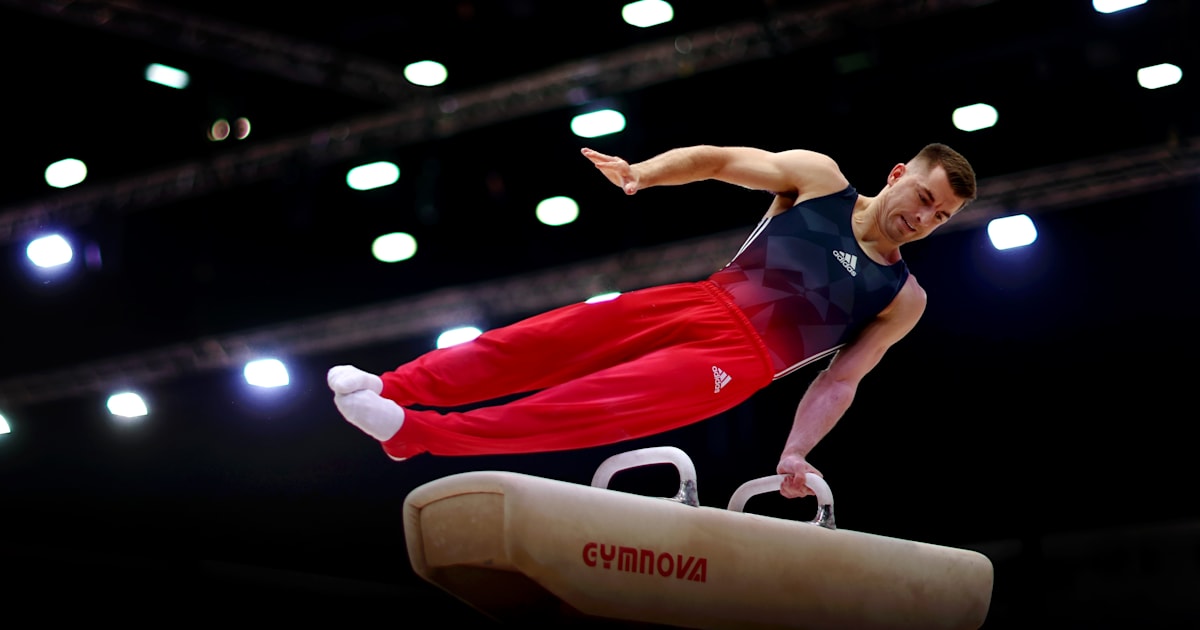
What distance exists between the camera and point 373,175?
7.43 m

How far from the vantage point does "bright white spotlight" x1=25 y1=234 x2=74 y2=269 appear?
7832 mm

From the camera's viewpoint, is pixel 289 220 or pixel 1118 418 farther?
pixel 289 220

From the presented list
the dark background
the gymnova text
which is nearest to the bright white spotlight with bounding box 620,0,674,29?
the dark background

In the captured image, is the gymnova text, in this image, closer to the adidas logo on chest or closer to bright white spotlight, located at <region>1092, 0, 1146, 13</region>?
the adidas logo on chest

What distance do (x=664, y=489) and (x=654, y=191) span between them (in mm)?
1982

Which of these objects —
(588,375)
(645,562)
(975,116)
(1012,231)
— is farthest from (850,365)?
(1012,231)

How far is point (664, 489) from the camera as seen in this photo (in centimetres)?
789

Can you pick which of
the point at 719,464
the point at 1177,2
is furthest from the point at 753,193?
the point at 1177,2

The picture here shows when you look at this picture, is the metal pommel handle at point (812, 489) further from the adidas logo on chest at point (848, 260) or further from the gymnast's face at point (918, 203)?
the gymnast's face at point (918, 203)

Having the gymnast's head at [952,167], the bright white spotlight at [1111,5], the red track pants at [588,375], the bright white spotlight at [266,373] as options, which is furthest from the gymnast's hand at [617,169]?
the bright white spotlight at [266,373]

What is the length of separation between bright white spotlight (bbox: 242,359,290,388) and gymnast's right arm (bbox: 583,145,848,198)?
5.08m

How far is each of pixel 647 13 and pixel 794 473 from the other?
11.3 feet

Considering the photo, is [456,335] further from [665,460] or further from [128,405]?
[665,460]

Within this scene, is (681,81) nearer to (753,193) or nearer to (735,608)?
(753,193)
